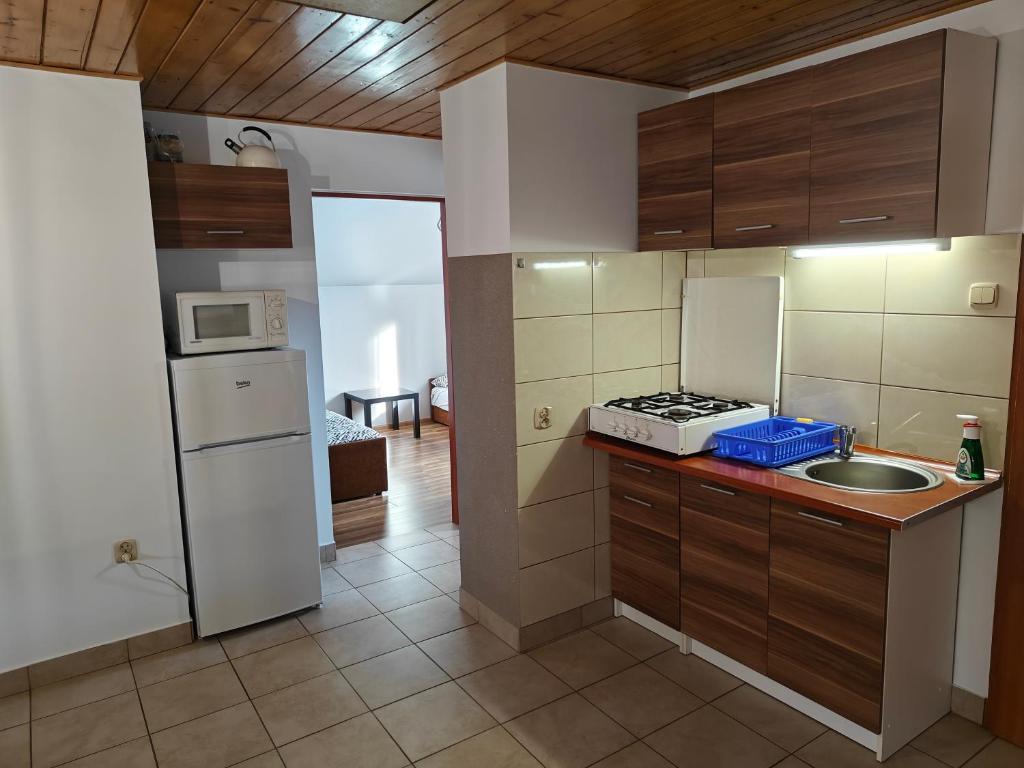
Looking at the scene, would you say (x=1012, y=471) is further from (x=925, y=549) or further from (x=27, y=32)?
(x=27, y=32)

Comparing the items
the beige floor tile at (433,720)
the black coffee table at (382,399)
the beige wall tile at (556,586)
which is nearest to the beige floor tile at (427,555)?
the beige wall tile at (556,586)

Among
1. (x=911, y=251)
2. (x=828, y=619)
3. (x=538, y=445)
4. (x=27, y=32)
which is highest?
(x=27, y=32)

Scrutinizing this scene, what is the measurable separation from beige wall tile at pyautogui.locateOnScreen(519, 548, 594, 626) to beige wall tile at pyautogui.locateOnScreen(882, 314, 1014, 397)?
4.79 feet

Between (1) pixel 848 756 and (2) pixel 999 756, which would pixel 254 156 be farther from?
(2) pixel 999 756

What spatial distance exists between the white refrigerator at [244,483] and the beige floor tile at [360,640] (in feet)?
0.96

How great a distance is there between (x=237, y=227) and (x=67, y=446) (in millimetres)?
1152

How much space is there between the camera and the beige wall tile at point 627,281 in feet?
10.2

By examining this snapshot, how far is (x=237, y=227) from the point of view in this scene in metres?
3.24

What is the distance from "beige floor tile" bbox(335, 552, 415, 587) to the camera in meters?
3.85

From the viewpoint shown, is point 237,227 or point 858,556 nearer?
point 858,556

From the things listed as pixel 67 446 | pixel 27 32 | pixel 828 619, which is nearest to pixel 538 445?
pixel 828 619

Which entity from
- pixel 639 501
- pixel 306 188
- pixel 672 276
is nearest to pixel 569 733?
pixel 639 501

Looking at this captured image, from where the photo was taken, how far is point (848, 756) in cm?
235

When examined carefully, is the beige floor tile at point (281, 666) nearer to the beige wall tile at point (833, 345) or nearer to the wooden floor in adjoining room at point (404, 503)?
the wooden floor in adjoining room at point (404, 503)
